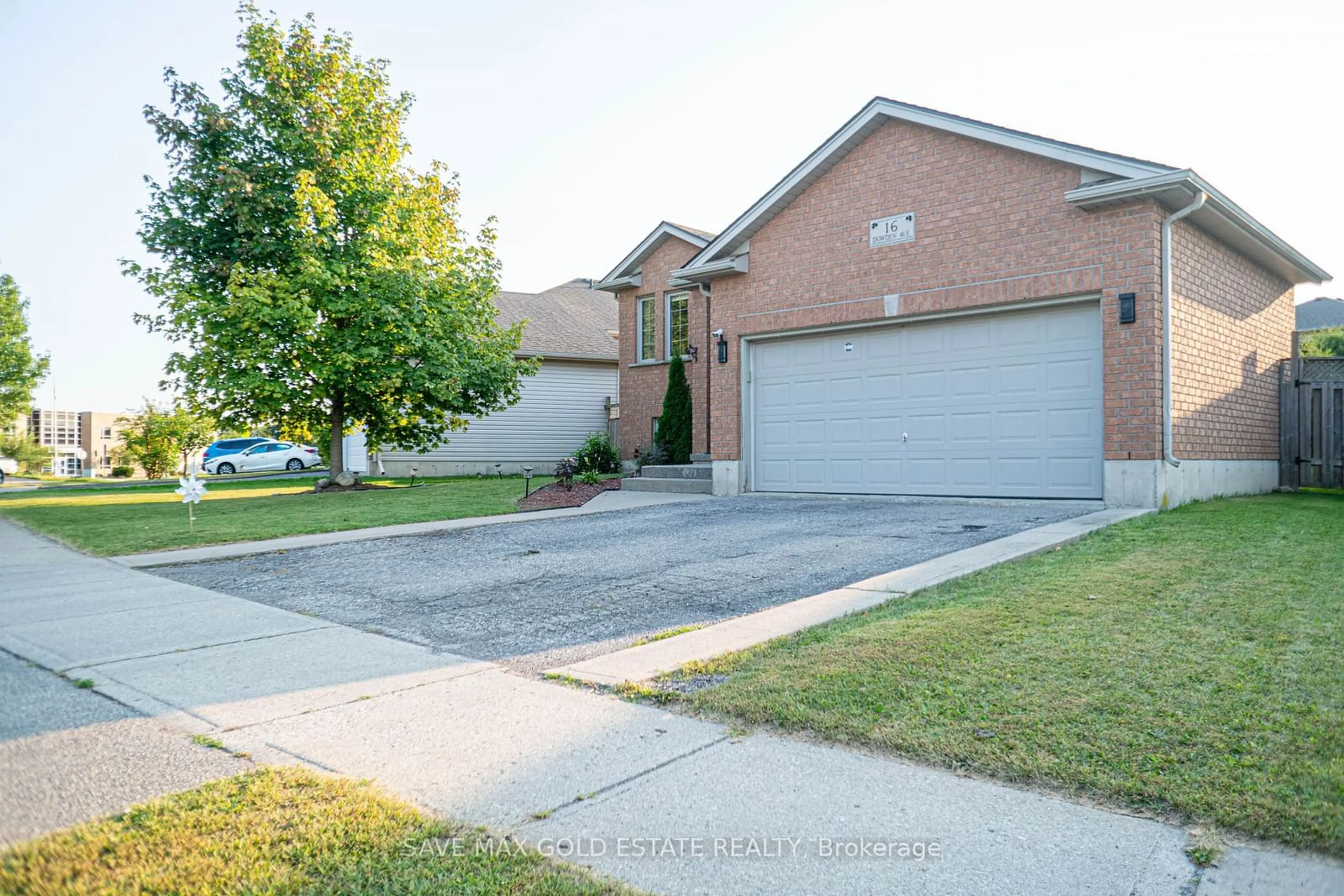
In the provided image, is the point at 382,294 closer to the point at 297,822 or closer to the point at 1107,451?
the point at 1107,451

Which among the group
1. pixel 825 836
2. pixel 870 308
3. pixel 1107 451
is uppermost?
pixel 870 308

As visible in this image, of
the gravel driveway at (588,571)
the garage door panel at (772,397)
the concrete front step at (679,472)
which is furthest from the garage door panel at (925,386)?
the concrete front step at (679,472)

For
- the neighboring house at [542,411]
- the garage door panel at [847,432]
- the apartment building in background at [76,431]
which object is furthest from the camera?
the apartment building in background at [76,431]

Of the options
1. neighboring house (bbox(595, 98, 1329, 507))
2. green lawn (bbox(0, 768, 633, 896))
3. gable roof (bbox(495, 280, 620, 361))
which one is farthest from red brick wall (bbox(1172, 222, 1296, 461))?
gable roof (bbox(495, 280, 620, 361))

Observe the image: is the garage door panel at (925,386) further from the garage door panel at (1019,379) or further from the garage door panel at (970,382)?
the garage door panel at (1019,379)

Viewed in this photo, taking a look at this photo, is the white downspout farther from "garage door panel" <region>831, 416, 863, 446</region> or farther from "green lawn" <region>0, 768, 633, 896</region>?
"green lawn" <region>0, 768, 633, 896</region>

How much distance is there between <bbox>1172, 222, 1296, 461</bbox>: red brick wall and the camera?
1103 cm

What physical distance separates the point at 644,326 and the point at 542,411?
627cm

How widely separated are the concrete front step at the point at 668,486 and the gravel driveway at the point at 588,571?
351 centimetres

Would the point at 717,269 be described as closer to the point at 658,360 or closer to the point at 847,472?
the point at 847,472

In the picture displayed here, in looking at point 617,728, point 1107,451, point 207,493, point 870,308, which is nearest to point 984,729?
point 617,728

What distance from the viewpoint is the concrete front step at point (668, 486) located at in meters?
15.1

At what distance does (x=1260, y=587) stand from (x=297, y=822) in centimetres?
571

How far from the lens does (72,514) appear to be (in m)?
14.6
